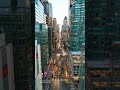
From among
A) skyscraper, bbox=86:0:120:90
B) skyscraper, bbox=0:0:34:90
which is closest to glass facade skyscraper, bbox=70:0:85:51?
skyscraper, bbox=86:0:120:90

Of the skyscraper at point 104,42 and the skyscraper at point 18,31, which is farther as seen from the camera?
the skyscraper at point 104,42

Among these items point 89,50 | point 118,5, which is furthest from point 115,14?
point 89,50

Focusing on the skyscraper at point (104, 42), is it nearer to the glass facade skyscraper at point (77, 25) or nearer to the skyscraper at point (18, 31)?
the skyscraper at point (18, 31)

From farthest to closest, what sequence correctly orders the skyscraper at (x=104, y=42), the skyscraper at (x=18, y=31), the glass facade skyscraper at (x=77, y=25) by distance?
the glass facade skyscraper at (x=77, y=25)
the skyscraper at (x=104, y=42)
the skyscraper at (x=18, y=31)

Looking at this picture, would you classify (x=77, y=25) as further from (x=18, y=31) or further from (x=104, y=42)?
(x=18, y=31)

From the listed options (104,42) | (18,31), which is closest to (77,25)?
(104,42)

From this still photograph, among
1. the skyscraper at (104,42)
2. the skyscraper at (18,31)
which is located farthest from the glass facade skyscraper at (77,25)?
the skyscraper at (18,31)

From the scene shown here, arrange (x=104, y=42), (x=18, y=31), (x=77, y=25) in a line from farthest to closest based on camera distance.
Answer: (x=77, y=25)
(x=104, y=42)
(x=18, y=31)

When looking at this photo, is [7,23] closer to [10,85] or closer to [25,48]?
[25,48]

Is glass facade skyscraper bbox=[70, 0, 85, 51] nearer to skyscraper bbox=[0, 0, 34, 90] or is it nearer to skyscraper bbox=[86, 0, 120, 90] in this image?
skyscraper bbox=[86, 0, 120, 90]

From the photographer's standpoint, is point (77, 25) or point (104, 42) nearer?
point (104, 42)
